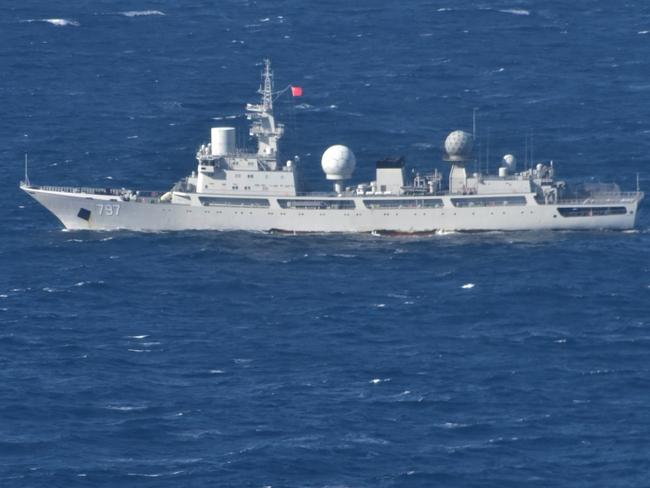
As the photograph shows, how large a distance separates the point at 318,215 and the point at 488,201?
14.3 m

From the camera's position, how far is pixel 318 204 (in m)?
199

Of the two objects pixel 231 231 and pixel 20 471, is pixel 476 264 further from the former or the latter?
pixel 20 471

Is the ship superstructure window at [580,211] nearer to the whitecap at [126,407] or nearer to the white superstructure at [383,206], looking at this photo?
the white superstructure at [383,206]

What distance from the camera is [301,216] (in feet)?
653

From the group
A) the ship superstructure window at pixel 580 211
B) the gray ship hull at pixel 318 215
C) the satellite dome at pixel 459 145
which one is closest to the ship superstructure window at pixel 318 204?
the gray ship hull at pixel 318 215

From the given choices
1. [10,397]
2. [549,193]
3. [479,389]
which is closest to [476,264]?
[549,193]

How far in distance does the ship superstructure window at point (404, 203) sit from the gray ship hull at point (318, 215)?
0.80ft

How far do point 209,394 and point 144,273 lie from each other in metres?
30.4

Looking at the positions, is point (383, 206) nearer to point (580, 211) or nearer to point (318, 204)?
point (318, 204)

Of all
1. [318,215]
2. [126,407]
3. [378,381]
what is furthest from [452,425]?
[318,215]

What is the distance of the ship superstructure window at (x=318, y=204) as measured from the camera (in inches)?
7825

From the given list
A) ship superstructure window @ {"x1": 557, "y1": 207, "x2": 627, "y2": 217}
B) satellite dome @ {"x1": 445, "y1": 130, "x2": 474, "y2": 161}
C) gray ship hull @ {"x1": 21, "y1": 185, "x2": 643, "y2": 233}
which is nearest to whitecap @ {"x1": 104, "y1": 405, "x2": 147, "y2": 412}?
gray ship hull @ {"x1": 21, "y1": 185, "x2": 643, "y2": 233}

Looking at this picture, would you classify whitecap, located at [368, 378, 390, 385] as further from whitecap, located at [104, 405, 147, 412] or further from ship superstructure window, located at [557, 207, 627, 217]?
ship superstructure window, located at [557, 207, 627, 217]

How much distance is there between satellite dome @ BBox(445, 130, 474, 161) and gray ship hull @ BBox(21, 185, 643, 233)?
3952mm
